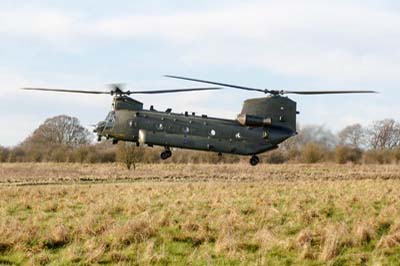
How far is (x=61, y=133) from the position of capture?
91812mm

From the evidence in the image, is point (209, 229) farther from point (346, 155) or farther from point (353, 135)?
point (353, 135)

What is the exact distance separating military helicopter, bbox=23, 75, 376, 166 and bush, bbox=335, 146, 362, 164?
3549 cm

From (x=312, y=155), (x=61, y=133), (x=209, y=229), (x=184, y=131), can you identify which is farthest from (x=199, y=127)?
(x=61, y=133)

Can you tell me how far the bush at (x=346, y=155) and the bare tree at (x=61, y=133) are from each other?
38.2m

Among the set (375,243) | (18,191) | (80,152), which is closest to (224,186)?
(18,191)

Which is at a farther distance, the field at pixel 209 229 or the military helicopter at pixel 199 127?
the military helicopter at pixel 199 127

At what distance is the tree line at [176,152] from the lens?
220 ft

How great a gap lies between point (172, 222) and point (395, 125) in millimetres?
80363

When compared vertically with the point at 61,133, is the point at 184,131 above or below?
below

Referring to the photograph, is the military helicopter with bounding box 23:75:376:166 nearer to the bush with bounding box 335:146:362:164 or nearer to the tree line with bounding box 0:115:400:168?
the tree line with bounding box 0:115:400:168

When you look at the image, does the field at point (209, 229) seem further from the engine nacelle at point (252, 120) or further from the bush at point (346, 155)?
the bush at point (346, 155)

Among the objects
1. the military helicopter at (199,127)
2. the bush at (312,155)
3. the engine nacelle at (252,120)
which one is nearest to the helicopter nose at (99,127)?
the military helicopter at (199,127)

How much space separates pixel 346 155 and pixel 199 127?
126ft

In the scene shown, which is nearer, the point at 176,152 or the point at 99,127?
the point at 99,127
